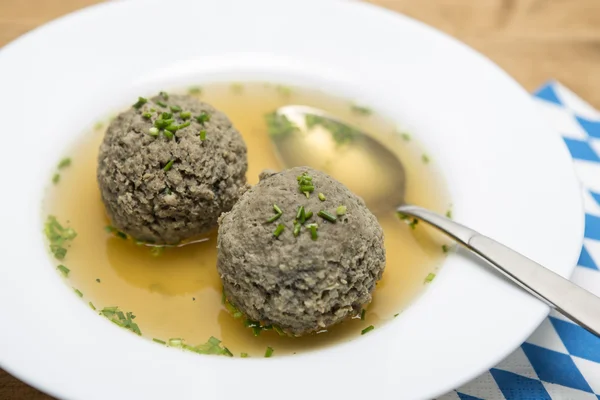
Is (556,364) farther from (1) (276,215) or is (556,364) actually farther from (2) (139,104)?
(2) (139,104)

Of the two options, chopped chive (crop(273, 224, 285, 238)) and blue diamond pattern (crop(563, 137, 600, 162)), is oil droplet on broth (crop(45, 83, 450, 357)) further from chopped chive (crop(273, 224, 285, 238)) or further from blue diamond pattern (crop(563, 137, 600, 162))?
blue diamond pattern (crop(563, 137, 600, 162))

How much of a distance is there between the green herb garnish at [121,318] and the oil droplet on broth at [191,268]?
4cm

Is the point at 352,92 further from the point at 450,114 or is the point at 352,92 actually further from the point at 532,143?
the point at 532,143

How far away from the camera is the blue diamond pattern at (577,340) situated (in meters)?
2.45

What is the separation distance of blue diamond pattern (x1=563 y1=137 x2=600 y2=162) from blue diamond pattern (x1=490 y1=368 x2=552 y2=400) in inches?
59.3

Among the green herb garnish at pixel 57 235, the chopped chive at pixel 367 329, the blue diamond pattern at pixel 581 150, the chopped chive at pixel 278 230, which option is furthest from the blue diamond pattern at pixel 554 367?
the green herb garnish at pixel 57 235

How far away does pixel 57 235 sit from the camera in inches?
105

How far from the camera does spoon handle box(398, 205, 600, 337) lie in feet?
6.56

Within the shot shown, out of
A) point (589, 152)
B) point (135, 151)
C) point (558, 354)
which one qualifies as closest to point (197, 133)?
point (135, 151)

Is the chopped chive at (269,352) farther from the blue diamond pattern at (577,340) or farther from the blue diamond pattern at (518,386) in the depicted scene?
the blue diamond pattern at (577,340)

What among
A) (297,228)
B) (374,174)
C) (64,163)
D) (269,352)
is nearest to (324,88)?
(374,174)

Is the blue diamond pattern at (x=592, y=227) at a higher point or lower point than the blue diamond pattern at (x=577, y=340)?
higher

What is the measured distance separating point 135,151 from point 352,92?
4.72ft

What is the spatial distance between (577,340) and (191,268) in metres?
1.64
